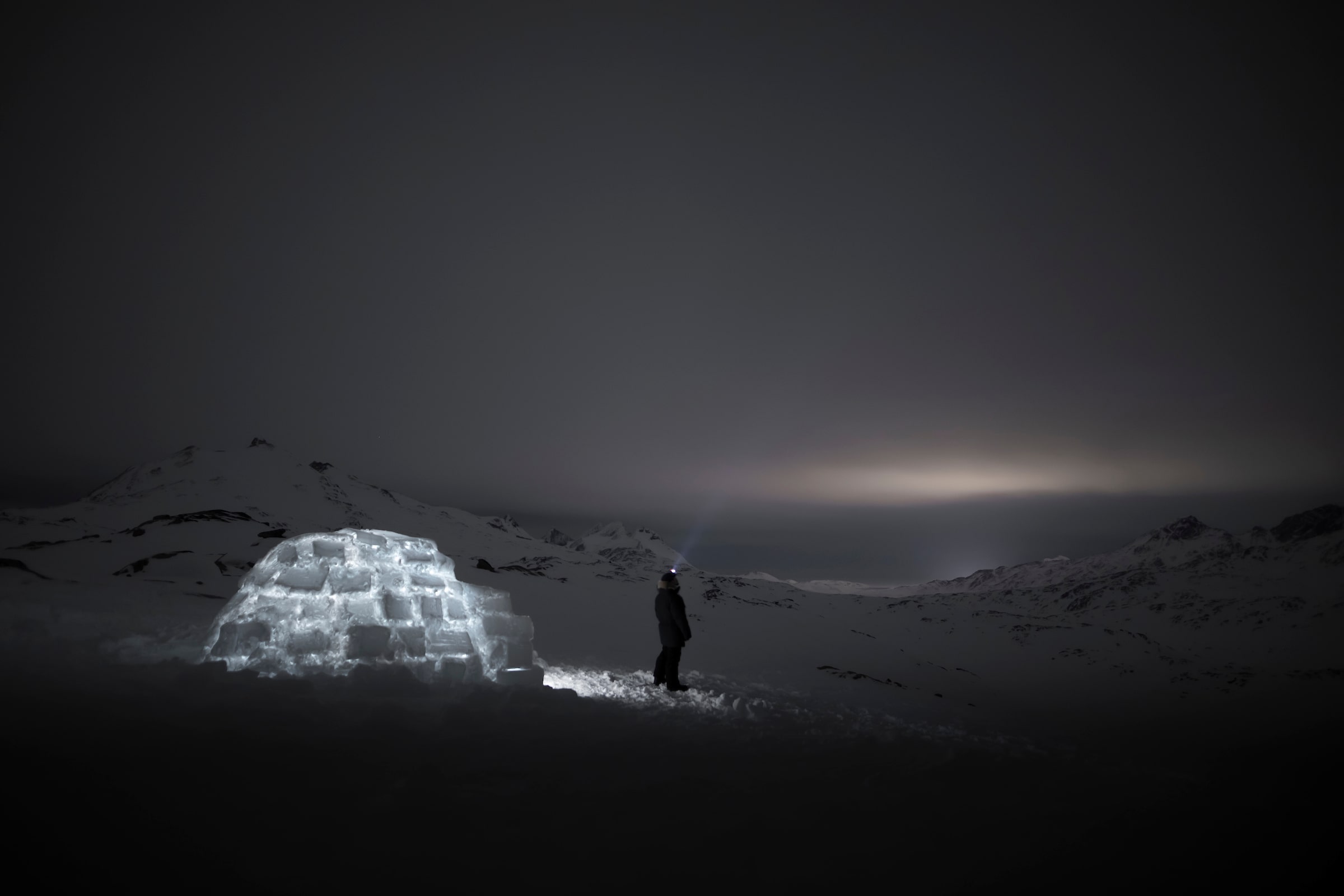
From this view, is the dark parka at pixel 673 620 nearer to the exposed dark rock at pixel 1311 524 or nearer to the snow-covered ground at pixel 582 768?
the snow-covered ground at pixel 582 768

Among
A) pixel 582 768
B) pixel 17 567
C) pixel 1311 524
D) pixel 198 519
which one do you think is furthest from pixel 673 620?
pixel 1311 524

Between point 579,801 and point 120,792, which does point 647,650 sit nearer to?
point 579,801

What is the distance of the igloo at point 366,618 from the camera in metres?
9.18

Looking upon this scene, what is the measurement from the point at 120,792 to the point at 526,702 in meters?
4.57

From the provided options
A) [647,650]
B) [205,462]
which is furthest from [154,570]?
[205,462]

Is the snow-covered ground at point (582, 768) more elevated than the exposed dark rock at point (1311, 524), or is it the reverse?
the exposed dark rock at point (1311, 524)

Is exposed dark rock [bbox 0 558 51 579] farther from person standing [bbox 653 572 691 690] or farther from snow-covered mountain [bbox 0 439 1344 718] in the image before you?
person standing [bbox 653 572 691 690]

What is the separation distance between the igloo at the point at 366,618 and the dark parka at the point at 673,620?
8.27ft

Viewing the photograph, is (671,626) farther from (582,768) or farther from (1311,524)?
(1311,524)

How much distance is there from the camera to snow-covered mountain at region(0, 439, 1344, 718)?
17.0m

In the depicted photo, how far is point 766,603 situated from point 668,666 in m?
61.8

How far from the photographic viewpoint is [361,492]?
343 feet

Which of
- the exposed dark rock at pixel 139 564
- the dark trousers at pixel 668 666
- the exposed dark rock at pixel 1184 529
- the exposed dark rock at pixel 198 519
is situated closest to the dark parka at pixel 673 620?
the dark trousers at pixel 668 666

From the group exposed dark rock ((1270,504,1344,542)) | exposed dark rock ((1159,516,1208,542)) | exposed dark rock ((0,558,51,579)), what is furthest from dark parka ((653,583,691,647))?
exposed dark rock ((1159,516,1208,542))
